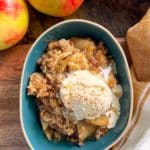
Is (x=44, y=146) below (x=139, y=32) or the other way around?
below

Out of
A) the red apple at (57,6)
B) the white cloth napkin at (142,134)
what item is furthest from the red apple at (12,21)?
the white cloth napkin at (142,134)

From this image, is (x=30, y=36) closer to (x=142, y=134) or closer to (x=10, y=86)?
(x=10, y=86)

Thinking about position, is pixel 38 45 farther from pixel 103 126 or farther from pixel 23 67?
pixel 103 126

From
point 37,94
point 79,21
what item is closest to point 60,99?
point 37,94

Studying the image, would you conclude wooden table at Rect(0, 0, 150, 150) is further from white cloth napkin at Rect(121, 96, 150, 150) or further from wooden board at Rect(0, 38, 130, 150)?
white cloth napkin at Rect(121, 96, 150, 150)

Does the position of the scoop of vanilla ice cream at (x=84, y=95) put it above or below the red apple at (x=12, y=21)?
below

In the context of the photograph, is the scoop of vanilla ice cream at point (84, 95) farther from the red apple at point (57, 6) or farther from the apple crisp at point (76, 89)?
the red apple at point (57, 6)

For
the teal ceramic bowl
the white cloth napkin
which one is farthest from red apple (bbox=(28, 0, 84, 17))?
the white cloth napkin
